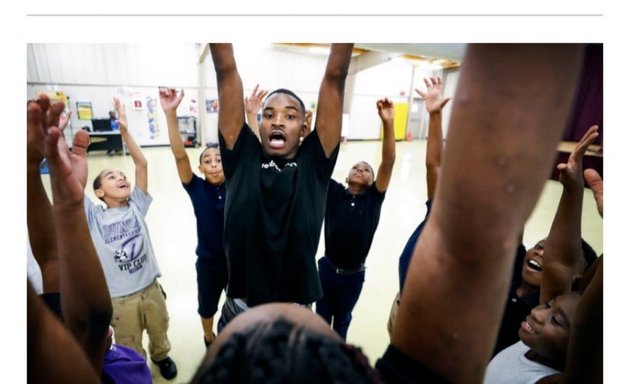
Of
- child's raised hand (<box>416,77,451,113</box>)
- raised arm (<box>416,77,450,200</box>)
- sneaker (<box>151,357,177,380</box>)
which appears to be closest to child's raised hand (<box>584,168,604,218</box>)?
raised arm (<box>416,77,450,200</box>)

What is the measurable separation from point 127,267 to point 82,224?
44.2 inches

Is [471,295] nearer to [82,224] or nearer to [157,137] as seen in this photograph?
[82,224]

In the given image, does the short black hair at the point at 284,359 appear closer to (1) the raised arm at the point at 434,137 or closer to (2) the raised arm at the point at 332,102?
(2) the raised arm at the point at 332,102

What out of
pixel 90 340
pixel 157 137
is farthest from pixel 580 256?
pixel 157 137

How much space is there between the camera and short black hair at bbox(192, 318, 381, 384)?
12.4 inches

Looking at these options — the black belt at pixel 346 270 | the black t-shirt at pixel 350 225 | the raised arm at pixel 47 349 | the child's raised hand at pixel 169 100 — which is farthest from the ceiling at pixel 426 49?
the black belt at pixel 346 270

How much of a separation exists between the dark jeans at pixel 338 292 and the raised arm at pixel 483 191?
136 centimetres

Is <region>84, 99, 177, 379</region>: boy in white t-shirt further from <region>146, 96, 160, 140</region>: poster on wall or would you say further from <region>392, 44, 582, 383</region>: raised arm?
<region>146, 96, 160, 140</region>: poster on wall

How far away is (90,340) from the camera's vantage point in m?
0.59

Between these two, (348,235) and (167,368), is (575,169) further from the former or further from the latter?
(167,368)

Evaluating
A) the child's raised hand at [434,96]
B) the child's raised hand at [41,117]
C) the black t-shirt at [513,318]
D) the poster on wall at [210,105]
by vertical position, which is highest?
the poster on wall at [210,105]

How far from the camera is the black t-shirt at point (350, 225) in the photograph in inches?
67.0

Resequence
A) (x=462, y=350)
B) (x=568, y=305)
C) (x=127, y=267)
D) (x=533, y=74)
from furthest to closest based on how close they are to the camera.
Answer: (x=127, y=267) < (x=568, y=305) < (x=462, y=350) < (x=533, y=74)
